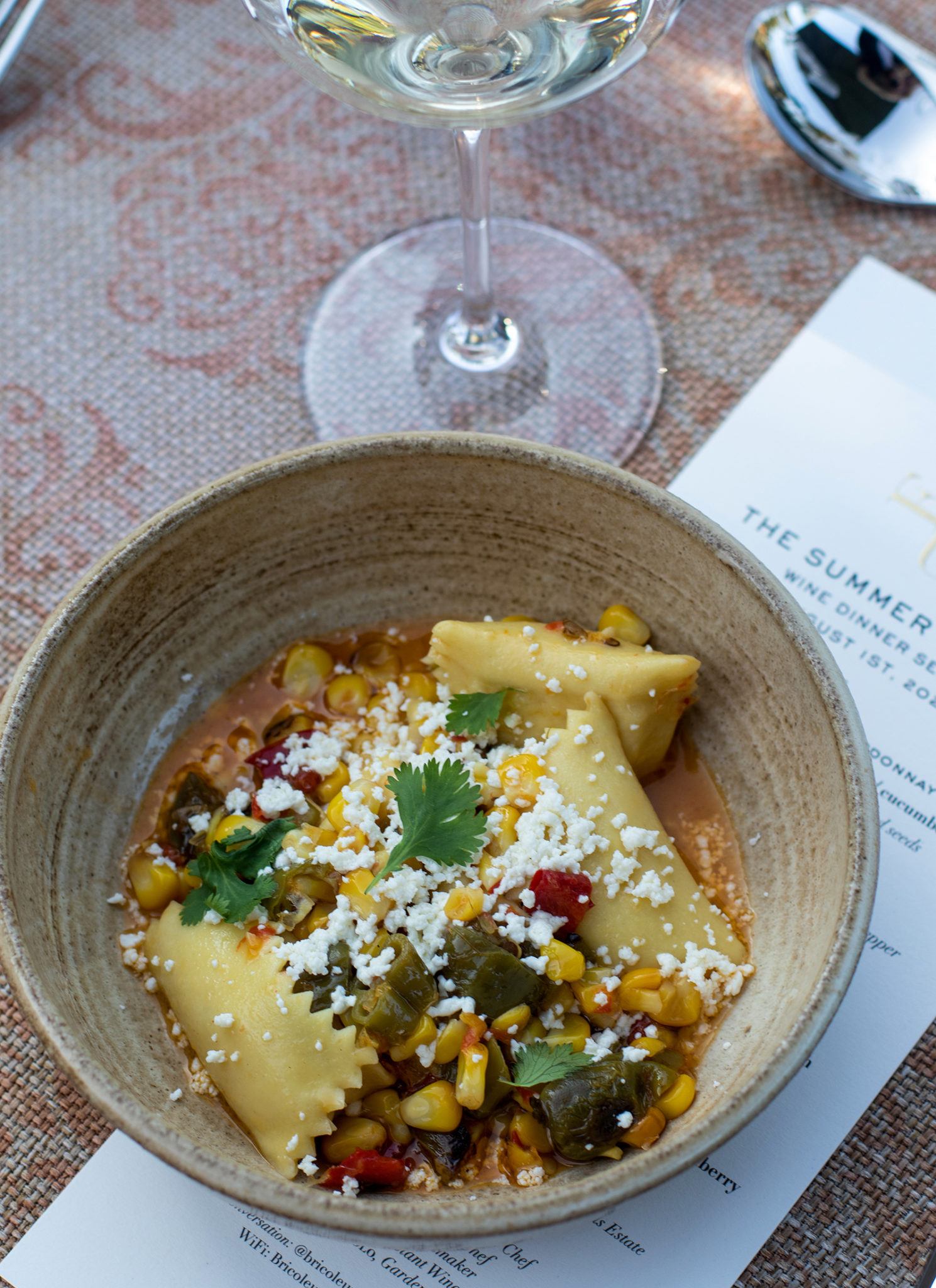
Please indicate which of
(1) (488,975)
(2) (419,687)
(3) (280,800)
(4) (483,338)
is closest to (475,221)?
(4) (483,338)

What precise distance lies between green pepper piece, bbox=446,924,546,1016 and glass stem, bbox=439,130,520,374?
1.20 m

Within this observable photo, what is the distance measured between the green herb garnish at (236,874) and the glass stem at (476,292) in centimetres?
107

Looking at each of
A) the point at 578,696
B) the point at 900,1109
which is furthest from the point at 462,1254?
the point at 578,696

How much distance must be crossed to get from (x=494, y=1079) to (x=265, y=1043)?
0.99 feet

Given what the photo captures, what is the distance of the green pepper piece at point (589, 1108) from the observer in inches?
54.3

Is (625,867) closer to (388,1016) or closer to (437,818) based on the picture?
(437,818)

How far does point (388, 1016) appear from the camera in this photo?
1420 millimetres

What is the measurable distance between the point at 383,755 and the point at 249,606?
348 millimetres

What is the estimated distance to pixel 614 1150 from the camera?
141cm

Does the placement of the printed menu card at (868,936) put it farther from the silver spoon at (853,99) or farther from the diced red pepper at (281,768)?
the diced red pepper at (281,768)

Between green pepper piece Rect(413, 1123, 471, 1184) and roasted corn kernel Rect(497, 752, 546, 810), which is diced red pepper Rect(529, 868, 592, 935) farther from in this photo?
green pepper piece Rect(413, 1123, 471, 1184)

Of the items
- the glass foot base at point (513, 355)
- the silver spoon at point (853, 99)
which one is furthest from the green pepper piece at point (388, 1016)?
the silver spoon at point (853, 99)

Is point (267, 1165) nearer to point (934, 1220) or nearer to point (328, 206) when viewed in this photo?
point (934, 1220)

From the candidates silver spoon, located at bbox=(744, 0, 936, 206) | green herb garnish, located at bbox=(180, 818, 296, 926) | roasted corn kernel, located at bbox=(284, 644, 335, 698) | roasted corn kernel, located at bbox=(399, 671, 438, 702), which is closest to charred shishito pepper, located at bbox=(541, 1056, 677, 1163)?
green herb garnish, located at bbox=(180, 818, 296, 926)
